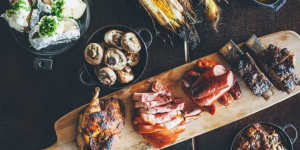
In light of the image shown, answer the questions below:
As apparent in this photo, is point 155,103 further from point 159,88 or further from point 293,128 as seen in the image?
point 293,128

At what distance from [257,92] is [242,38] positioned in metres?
0.49

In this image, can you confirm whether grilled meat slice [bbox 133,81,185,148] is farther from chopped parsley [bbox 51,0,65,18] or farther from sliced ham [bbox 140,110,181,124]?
chopped parsley [bbox 51,0,65,18]

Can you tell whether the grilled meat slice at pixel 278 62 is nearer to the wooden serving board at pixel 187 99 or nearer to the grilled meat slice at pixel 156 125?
the wooden serving board at pixel 187 99

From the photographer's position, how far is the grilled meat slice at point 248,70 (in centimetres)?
213

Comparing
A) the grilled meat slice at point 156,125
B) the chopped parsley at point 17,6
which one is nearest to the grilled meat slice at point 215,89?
the grilled meat slice at point 156,125

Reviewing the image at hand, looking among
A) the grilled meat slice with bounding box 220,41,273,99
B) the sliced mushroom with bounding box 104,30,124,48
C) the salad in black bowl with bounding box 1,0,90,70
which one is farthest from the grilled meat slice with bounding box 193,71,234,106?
the salad in black bowl with bounding box 1,0,90,70

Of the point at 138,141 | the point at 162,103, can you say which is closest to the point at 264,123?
the point at 162,103

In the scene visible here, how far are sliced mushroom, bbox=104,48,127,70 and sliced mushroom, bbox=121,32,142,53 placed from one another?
7cm

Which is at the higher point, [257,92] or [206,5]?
[206,5]

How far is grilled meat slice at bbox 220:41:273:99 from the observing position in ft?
6.98

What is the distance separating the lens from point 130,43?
1.91 m

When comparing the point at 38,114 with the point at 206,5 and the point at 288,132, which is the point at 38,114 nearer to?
the point at 206,5

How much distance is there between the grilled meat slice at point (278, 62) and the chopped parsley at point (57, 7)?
1.41 m

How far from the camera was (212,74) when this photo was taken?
6.87 ft
